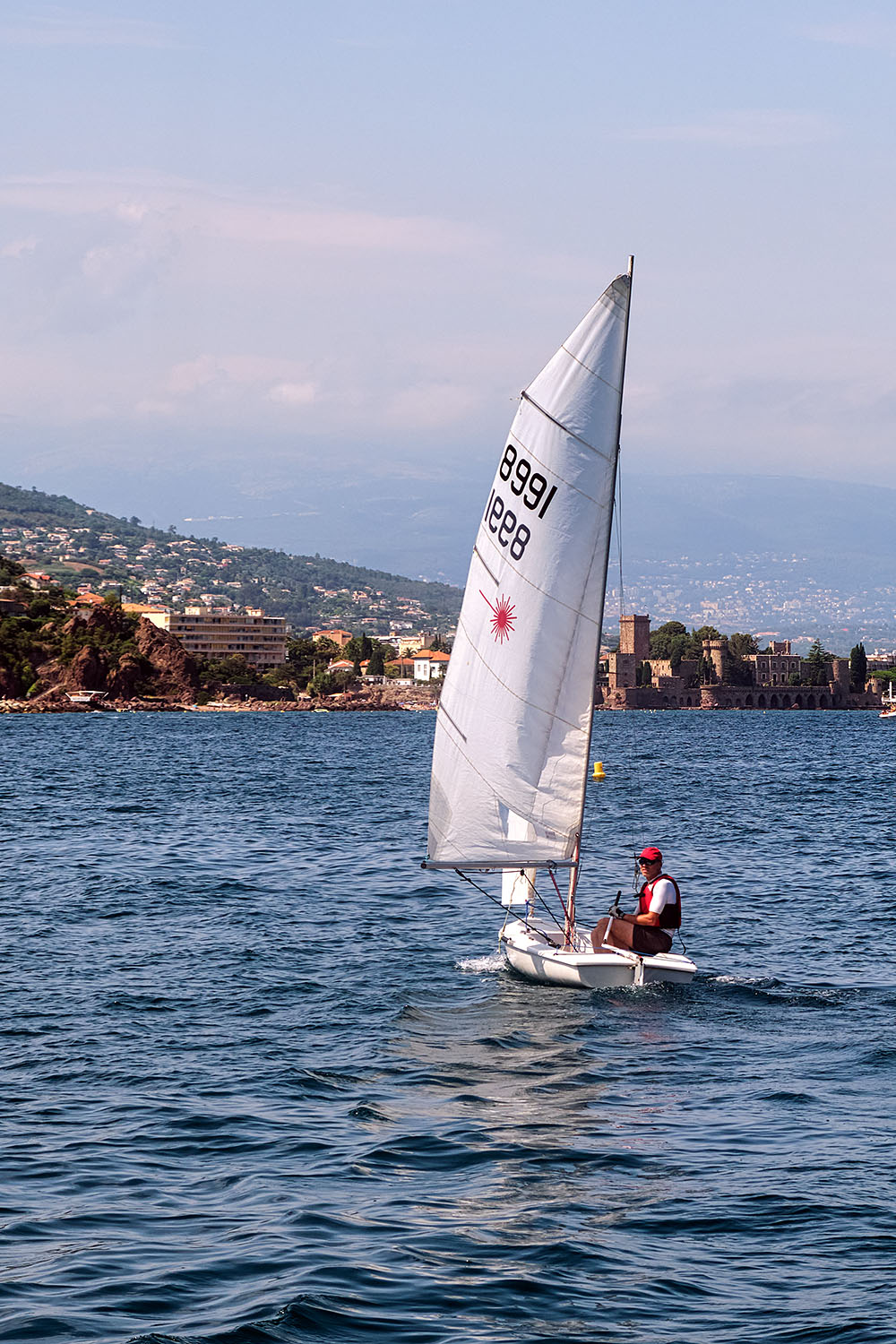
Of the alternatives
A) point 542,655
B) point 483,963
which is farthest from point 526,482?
point 483,963

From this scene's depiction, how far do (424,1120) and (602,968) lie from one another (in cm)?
580

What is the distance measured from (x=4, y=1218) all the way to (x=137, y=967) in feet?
35.0

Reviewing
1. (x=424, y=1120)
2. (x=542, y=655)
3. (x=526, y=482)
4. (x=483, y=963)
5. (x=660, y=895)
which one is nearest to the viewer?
(x=424, y=1120)

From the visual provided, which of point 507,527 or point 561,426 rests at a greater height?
point 561,426

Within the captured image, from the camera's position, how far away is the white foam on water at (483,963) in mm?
22781

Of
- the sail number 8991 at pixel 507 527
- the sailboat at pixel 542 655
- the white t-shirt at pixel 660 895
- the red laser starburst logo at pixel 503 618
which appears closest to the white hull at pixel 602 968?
the sailboat at pixel 542 655

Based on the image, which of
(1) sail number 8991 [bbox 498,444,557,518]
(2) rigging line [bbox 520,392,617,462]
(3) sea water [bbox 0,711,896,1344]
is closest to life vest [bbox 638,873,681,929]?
(3) sea water [bbox 0,711,896,1344]

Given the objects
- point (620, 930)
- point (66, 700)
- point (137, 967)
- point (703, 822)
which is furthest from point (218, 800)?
point (66, 700)

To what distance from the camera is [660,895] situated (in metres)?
20.4

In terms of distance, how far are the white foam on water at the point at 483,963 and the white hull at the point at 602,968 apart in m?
1.83

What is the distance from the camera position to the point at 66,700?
184 metres

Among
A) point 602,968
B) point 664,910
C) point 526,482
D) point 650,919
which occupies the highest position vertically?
point 526,482

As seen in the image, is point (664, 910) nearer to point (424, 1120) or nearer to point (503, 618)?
point (503, 618)

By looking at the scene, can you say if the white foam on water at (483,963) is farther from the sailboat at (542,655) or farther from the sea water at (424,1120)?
the sailboat at (542,655)
